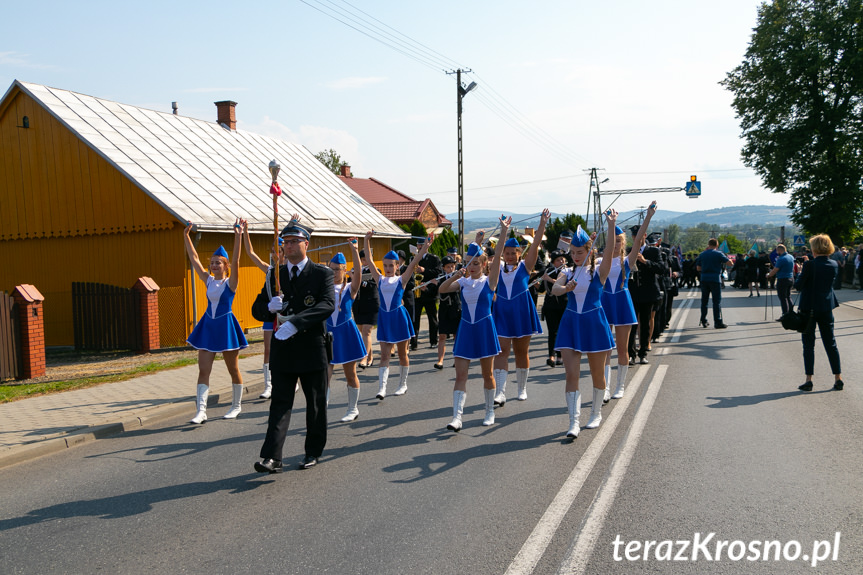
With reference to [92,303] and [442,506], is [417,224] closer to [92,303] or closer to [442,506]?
[92,303]

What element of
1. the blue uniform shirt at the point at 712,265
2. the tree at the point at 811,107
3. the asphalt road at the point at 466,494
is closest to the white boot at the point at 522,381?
the asphalt road at the point at 466,494

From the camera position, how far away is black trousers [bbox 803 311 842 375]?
30.7 feet

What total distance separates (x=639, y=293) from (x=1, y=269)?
18.3 metres

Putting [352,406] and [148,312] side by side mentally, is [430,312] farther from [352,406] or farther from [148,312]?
[352,406]

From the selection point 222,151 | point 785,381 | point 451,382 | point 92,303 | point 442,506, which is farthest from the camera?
point 222,151

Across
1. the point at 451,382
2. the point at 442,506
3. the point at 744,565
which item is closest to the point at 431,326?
the point at 451,382

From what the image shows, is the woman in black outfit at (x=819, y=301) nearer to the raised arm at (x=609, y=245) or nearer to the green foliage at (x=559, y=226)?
the raised arm at (x=609, y=245)

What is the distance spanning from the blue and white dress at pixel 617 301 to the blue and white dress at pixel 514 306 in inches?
45.8

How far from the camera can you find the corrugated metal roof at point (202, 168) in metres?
18.6

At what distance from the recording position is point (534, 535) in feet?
15.0

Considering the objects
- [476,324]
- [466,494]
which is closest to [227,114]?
[476,324]

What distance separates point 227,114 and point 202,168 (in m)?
7.43

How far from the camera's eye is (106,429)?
8172 mm

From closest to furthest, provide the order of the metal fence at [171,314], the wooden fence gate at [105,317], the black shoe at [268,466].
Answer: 1. the black shoe at [268,466]
2. the wooden fence gate at [105,317]
3. the metal fence at [171,314]
